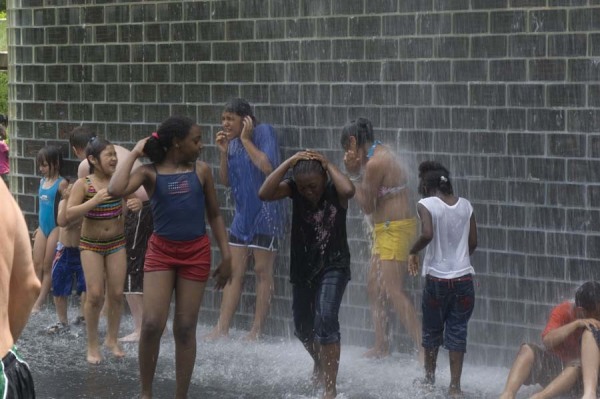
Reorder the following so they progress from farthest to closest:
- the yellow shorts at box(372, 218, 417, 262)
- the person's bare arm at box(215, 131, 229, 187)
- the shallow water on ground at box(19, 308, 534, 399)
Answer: the person's bare arm at box(215, 131, 229, 187) → the yellow shorts at box(372, 218, 417, 262) → the shallow water on ground at box(19, 308, 534, 399)

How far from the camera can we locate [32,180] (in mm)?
12656

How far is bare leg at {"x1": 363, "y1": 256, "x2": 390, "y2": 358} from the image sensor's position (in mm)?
9898

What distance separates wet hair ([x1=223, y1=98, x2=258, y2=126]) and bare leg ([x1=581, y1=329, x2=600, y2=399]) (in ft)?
12.0

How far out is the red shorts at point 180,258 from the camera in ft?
26.3

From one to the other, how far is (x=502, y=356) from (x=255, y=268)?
234 cm

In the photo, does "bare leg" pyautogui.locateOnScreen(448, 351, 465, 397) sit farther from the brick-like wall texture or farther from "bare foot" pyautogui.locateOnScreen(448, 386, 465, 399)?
the brick-like wall texture

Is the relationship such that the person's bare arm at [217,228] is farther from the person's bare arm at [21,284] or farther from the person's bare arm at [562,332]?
the person's bare arm at [21,284]

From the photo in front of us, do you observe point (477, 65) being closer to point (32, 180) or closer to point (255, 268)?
point (255, 268)

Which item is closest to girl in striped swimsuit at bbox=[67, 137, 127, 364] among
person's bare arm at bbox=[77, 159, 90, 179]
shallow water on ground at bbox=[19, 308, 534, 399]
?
person's bare arm at bbox=[77, 159, 90, 179]

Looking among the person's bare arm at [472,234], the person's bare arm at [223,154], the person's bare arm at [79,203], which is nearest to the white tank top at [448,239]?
the person's bare arm at [472,234]

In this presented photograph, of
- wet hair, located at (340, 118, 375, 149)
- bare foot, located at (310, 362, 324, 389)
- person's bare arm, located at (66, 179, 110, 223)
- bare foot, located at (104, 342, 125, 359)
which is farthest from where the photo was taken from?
bare foot, located at (104, 342, 125, 359)

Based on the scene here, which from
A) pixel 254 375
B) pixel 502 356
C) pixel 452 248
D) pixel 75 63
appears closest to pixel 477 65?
pixel 452 248

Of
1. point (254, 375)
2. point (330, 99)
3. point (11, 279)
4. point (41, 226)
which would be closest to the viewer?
point (11, 279)

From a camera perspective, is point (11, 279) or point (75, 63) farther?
point (75, 63)
